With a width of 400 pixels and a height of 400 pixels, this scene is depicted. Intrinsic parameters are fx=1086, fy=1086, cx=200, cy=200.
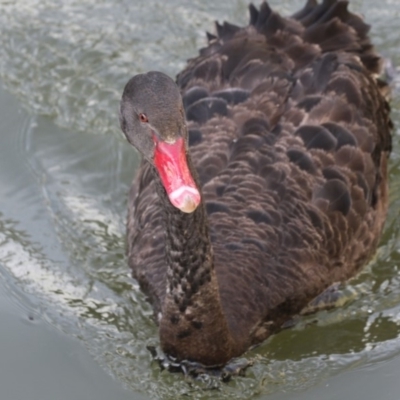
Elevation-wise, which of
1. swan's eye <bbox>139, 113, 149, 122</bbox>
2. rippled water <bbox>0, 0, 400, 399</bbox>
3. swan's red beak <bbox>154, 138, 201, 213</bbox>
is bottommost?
rippled water <bbox>0, 0, 400, 399</bbox>

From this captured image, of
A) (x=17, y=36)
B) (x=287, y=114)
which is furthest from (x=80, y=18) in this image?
(x=287, y=114)

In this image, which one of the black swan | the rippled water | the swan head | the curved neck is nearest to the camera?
the swan head

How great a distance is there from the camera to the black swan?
516cm

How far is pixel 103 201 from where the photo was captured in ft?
23.6

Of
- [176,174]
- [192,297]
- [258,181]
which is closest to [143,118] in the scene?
[176,174]

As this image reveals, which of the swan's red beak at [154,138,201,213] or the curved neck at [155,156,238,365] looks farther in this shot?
the curved neck at [155,156,238,365]

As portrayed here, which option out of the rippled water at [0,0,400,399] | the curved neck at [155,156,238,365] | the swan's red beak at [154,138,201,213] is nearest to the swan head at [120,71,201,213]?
the swan's red beak at [154,138,201,213]

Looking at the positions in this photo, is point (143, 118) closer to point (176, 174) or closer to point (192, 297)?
point (176, 174)

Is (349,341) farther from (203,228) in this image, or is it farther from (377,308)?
(203,228)

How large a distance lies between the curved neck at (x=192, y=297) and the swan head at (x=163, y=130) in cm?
21

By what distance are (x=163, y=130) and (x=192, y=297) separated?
3.18 ft

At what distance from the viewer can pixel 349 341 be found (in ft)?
20.0

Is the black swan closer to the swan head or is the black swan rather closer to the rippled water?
the swan head

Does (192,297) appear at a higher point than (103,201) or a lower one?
higher
